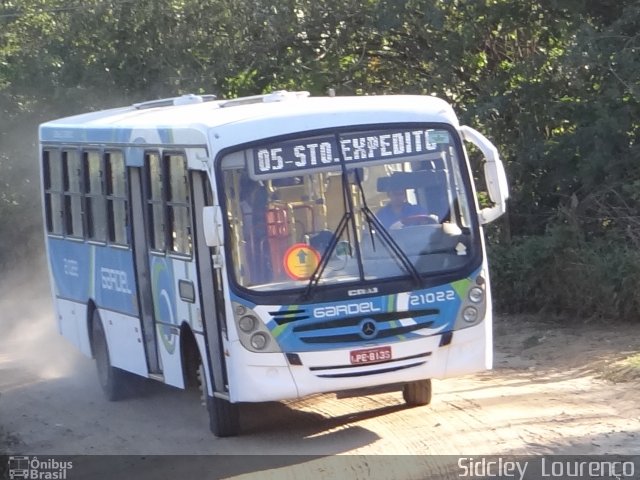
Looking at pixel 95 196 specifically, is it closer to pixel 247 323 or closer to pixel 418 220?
pixel 247 323

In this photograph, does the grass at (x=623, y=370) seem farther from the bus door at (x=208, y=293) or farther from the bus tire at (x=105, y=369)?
the bus tire at (x=105, y=369)

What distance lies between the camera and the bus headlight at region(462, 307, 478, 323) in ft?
31.0

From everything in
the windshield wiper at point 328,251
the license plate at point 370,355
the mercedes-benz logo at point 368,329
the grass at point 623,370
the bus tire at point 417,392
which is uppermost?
the windshield wiper at point 328,251

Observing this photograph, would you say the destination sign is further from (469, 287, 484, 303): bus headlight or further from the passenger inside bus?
(469, 287, 484, 303): bus headlight

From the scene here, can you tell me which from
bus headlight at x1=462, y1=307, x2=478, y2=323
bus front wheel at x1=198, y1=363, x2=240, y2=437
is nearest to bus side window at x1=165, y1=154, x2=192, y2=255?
bus front wheel at x1=198, y1=363, x2=240, y2=437

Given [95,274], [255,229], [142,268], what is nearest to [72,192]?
[95,274]

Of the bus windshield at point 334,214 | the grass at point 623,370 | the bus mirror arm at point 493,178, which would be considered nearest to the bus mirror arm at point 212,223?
the bus windshield at point 334,214

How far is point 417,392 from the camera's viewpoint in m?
10.4

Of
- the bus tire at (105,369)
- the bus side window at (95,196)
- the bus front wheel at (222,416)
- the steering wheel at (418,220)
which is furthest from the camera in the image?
the bus tire at (105,369)

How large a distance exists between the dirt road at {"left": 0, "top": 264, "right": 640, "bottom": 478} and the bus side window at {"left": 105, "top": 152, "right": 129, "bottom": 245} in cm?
176

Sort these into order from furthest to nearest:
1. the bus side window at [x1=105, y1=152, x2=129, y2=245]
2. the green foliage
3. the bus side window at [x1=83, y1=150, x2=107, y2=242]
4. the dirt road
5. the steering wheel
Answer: the green foliage
the bus side window at [x1=83, y1=150, x2=107, y2=242]
the bus side window at [x1=105, y1=152, x2=129, y2=245]
the steering wheel
the dirt road

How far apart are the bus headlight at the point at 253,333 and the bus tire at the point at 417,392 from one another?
5.54 feet

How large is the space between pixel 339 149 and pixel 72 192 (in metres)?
4.60

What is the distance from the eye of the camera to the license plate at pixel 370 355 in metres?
9.18
